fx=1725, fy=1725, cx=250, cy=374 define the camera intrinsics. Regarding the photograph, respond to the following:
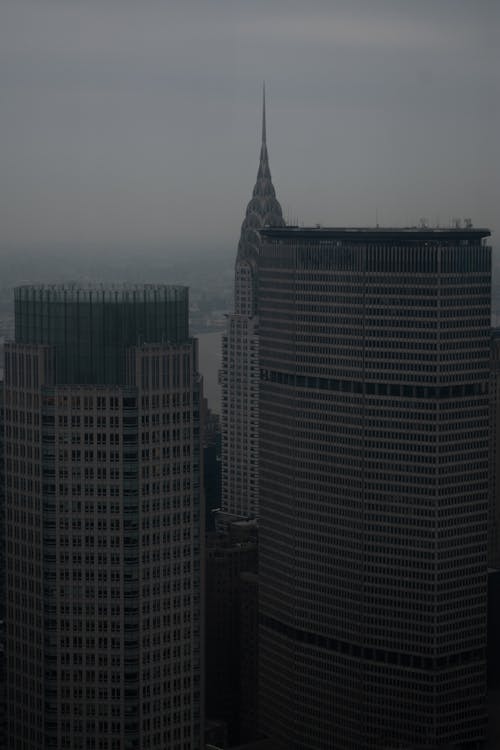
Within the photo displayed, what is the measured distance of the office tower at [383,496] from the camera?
92.6 ft

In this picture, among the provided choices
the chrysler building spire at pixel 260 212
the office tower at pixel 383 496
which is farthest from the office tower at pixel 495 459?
the chrysler building spire at pixel 260 212

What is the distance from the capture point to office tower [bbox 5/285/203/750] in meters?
19.4

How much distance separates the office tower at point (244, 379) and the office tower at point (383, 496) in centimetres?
89

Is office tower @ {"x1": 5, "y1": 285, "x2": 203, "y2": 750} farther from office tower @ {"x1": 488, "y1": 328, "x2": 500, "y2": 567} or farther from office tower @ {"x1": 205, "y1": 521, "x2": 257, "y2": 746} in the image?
office tower @ {"x1": 488, "y1": 328, "x2": 500, "y2": 567}

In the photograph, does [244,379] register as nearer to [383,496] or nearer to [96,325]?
[383,496]

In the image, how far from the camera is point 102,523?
19.4 m

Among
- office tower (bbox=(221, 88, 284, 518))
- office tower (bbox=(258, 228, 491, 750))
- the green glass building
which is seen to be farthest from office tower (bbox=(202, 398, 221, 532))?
the green glass building

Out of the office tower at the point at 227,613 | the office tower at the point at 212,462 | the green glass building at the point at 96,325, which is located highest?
the green glass building at the point at 96,325

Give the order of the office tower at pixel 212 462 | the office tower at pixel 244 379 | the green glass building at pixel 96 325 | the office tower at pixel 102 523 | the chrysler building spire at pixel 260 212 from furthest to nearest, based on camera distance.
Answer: the office tower at pixel 212 462, the office tower at pixel 244 379, the chrysler building spire at pixel 260 212, the green glass building at pixel 96 325, the office tower at pixel 102 523

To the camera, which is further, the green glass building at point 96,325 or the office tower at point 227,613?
the office tower at point 227,613

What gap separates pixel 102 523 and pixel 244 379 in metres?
18.1

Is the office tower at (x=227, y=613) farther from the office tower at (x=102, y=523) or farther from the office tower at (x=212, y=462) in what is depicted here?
the office tower at (x=102, y=523)

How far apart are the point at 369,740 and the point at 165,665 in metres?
9.40

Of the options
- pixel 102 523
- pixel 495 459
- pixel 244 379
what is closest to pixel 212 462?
pixel 244 379
